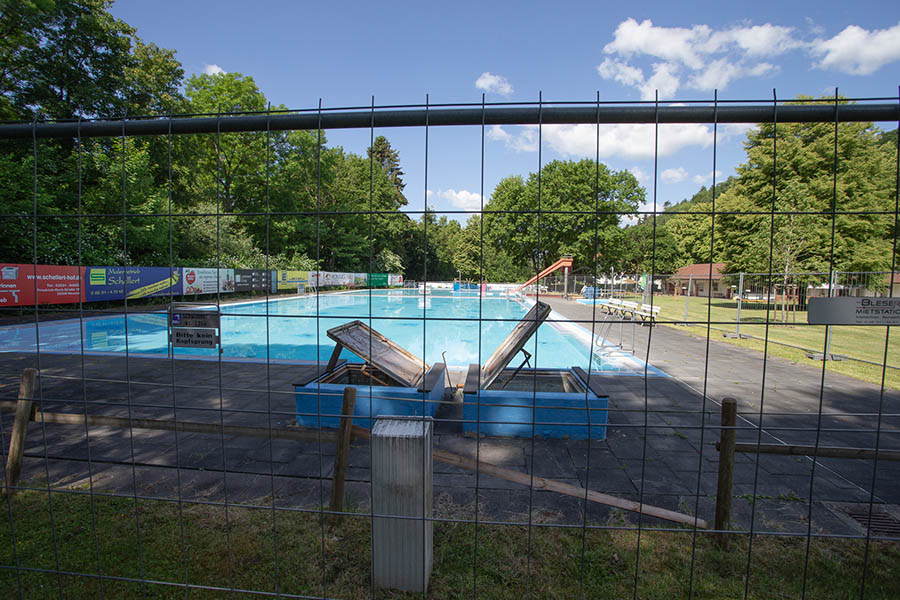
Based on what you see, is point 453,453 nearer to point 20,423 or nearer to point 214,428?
point 214,428

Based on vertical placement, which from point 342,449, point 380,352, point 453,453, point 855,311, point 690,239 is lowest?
point 453,453

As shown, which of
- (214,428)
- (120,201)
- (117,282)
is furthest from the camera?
(120,201)

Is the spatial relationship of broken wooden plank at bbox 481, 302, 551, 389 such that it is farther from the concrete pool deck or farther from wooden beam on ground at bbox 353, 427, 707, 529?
wooden beam on ground at bbox 353, 427, 707, 529

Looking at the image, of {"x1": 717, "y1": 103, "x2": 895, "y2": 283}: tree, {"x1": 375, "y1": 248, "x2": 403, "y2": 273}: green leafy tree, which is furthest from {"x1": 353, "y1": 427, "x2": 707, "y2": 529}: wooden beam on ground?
{"x1": 375, "y1": 248, "x2": 403, "y2": 273}: green leafy tree

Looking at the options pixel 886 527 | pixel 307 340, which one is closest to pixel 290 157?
pixel 307 340

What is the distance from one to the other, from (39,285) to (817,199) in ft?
101

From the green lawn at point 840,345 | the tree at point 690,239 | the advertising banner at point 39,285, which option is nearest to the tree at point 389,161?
the tree at point 690,239

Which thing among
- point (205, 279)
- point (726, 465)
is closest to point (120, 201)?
point (205, 279)

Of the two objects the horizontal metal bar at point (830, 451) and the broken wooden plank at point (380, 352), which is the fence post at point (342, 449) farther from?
the horizontal metal bar at point (830, 451)

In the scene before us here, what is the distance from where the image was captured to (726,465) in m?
2.23

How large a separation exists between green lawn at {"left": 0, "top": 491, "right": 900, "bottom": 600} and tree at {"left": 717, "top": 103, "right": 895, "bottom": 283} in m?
17.0

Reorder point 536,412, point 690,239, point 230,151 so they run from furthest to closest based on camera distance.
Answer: point 690,239
point 230,151
point 536,412

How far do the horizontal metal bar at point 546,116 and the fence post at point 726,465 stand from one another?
1.45 meters

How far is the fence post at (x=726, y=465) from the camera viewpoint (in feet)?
7.25
